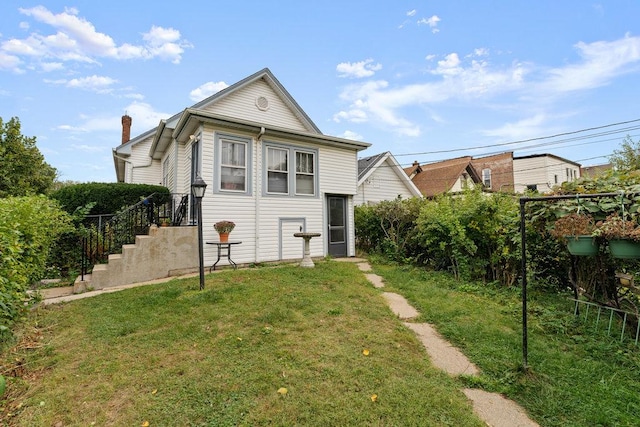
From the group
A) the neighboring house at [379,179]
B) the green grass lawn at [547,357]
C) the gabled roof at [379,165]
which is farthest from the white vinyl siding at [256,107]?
the green grass lawn at [547,357]

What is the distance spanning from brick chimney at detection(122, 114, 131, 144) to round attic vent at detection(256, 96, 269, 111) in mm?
12287

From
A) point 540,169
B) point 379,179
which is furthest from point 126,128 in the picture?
point 540,169

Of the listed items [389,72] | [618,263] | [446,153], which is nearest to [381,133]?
A: [446,153]

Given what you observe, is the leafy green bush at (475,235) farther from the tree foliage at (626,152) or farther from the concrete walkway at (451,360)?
the tree foliage at (626,152)

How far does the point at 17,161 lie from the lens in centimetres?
1501

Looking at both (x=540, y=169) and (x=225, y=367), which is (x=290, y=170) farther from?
(x=540, y=169)

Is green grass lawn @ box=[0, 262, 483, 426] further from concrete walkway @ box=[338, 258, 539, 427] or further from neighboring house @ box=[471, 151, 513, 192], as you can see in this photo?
neighboring house @ box=[471, 151, 513, 192]

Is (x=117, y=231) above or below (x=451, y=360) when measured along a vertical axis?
above

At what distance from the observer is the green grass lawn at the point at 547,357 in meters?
2.29

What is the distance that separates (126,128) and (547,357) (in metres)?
22.5

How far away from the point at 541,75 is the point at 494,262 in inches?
406

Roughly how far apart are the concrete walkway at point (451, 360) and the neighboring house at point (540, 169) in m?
28.5

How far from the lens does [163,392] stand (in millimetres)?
2461

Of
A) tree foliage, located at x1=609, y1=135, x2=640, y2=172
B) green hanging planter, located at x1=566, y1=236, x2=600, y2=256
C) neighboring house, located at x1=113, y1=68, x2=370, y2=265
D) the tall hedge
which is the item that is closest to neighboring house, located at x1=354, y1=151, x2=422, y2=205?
neighboring house, located at x1=113, y1=68, x2=370, y2=265
